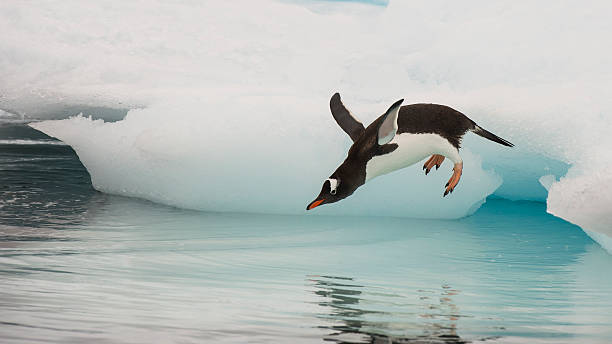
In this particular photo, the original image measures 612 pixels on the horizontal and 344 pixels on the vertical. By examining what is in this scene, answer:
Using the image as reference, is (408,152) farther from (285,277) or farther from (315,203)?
(285,277)

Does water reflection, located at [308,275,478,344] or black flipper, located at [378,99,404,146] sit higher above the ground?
black flipper, located at [378,99,404,146]

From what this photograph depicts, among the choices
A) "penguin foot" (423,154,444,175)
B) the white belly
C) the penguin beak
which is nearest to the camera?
the penguin beak

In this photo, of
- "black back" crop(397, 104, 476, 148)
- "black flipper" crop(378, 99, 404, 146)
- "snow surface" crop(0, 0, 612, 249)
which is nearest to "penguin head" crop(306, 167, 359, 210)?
"black flipper" crop(378, 99, 404, 146)

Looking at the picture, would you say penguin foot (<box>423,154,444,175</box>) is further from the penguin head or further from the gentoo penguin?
the penguin head

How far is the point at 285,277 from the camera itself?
7.64 feet

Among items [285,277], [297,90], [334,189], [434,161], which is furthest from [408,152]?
[297,90]

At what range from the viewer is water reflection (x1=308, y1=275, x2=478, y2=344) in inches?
61.2

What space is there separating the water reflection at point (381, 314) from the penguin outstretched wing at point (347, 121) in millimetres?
461

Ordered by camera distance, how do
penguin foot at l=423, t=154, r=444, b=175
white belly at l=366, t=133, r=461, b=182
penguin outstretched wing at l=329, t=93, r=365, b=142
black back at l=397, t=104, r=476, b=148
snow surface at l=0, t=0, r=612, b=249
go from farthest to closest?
snow surface at l=0, t=0, r=612, b=249, penguin foot at l=423, t=154, r=444, b=175, penguin outstretched wing at l=329, t=93, r=365, b=142, black back at l=397, t=104, r=476, b=148, white belly at l=366, t=133, r=461, b=182

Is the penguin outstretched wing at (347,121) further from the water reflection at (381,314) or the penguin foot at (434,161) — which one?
the water reflection at (381,314)

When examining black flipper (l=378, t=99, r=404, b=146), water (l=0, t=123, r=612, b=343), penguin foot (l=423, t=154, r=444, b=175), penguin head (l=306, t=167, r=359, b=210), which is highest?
black flipper (l=378, t=99, r=404, b=146)

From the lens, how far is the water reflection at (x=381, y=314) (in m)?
1.55

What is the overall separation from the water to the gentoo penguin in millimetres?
336

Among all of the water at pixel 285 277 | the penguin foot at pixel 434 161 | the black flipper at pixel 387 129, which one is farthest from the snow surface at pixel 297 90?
the black flipper at pixel 387 129
